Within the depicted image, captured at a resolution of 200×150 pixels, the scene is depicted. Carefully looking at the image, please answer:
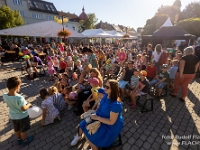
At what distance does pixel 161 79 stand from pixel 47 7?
136 ft

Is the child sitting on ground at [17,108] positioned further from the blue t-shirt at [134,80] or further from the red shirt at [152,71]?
the red shirt at [152,71]

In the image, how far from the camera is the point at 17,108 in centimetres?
256

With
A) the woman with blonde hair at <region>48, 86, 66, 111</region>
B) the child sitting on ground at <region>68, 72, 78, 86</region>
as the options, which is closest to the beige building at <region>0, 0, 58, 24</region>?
the child sitting on ground at <region>68, 72, 78, 86</region>

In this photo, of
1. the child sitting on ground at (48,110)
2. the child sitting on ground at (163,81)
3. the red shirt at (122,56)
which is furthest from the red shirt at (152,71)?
the child sitting on ground at (48,110)

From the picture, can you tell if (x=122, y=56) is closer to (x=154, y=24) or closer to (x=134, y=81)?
(x=134, y=81)

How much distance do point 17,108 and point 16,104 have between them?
0.13 metres

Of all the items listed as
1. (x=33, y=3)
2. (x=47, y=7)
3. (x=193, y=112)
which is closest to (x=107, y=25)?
(x=47, y=7)

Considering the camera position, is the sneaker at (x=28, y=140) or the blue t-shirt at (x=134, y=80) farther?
the blue t-shirt at (x=134, y=80)

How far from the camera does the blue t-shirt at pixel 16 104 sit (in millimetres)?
2465

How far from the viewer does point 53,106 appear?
3.52 meters

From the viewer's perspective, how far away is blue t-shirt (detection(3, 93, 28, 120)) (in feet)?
8.09

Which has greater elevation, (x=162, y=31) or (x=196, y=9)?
(x=196, y=9)

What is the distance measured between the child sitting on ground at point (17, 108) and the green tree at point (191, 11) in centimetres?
5380

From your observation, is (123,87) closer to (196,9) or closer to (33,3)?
(33,3)
